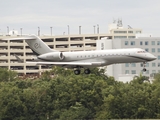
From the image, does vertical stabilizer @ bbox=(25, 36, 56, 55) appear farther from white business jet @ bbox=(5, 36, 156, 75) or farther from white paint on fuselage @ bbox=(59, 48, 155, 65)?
white paint on fuselage @ bbox=(59, 48, 155, 65)

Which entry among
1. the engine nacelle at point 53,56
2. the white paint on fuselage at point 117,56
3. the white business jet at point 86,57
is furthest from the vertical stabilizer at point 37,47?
the white paint on fuselage at point 117,56

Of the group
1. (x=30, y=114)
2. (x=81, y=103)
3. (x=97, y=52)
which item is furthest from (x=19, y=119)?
(x=97, y=52)

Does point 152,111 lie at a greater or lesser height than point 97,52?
lesser

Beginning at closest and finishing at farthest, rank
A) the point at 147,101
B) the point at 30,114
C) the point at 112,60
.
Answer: the point at 112,60 < the point at 147,101 < the point at 30,114

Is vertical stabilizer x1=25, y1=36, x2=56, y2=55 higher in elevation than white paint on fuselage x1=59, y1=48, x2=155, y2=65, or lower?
higher

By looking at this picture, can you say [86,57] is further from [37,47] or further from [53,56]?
[37,47]

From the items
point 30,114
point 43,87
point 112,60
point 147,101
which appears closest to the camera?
point 112,60

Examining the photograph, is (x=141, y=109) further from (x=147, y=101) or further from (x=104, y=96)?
(x=104, y=96)

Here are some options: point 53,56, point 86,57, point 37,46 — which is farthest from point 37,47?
point 86,57

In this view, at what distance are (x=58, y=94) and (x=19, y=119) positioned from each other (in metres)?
12.5

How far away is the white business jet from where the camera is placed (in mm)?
118312

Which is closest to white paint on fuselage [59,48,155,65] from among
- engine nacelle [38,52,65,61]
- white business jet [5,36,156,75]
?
white business jet [5,36,156,75]

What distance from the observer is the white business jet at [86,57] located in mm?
118312

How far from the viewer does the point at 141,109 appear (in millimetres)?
124312
